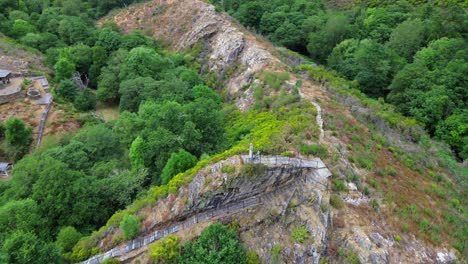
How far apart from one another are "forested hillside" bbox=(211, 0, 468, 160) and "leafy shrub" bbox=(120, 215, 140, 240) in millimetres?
28746

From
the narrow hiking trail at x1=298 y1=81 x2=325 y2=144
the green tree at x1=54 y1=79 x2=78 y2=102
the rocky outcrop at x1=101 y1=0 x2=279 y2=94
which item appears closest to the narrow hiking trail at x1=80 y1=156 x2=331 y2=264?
the narrow hiking trail at x1=298 y1=81 x2=325 y2=144

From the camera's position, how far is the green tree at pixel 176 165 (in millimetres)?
19766

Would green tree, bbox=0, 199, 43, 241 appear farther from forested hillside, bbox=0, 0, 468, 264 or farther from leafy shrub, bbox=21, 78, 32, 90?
leafy shrub, bbox=21, 78, 32, 90

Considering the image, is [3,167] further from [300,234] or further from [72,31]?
[300,234]

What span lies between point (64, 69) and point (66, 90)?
2.97 metres

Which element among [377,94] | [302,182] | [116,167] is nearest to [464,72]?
[377,94]

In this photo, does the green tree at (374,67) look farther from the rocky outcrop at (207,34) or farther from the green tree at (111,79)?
the green tree at (111,79)

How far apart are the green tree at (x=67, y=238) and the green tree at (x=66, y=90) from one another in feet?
77.9

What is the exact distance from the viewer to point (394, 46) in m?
40.0

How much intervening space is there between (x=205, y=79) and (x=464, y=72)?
27.2 m

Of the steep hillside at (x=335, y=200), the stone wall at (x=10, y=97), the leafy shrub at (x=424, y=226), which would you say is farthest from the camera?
the stone wall at (x=10, y=97)

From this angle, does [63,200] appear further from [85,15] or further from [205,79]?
[85,15]

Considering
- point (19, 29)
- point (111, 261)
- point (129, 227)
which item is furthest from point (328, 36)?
point (19, 29)

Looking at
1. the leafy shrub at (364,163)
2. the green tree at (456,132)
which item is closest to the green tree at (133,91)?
the leafy shrub at (364,163)
